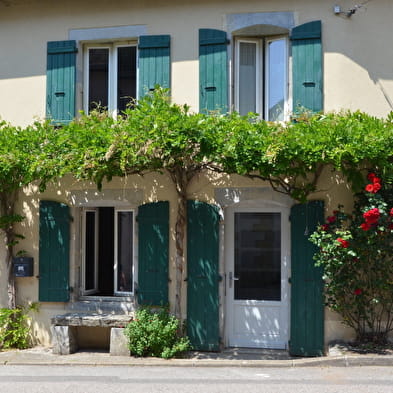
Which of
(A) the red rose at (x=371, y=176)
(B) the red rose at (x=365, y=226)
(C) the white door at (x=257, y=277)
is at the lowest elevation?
(C) the white door at (x=257, y=277)

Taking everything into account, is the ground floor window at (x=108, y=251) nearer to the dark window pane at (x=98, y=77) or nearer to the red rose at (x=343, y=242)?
the dark window pane at (x=98, y=77)

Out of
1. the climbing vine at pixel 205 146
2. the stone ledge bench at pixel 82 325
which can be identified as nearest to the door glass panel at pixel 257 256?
the climbing vine at pixel 205 146

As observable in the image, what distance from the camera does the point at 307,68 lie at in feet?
25.1

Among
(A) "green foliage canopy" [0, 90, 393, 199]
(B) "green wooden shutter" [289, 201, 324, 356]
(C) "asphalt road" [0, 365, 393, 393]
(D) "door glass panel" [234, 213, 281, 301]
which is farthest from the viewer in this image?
(D) "door glass panel" [234, 213, 281, 301]

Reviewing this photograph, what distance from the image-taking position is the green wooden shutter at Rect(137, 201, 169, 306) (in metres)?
7.84

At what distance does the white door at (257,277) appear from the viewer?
25.6ft

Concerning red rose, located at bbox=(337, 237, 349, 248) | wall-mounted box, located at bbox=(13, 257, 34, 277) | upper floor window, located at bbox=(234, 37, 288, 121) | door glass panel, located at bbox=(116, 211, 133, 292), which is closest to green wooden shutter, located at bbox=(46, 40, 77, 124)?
door glass panel, located at bbox=(116, 211, 133, 292)

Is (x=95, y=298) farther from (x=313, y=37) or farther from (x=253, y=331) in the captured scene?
(x=313, y=37)

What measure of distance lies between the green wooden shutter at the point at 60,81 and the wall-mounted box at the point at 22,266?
2.27 m

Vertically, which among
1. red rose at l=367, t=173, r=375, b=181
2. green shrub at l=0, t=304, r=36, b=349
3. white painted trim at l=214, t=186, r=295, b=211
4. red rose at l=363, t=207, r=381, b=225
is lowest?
green shrub at l=0, t=304, r=36, b=349

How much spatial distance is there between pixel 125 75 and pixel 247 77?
201cm

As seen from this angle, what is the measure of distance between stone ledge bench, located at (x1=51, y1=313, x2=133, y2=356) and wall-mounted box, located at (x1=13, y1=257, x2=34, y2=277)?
903mm

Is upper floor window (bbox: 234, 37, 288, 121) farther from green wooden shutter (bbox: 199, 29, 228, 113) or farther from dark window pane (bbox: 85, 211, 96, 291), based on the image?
dark window pane (bbox: 85, 211, 96, 291)

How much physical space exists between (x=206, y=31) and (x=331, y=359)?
5.15m
